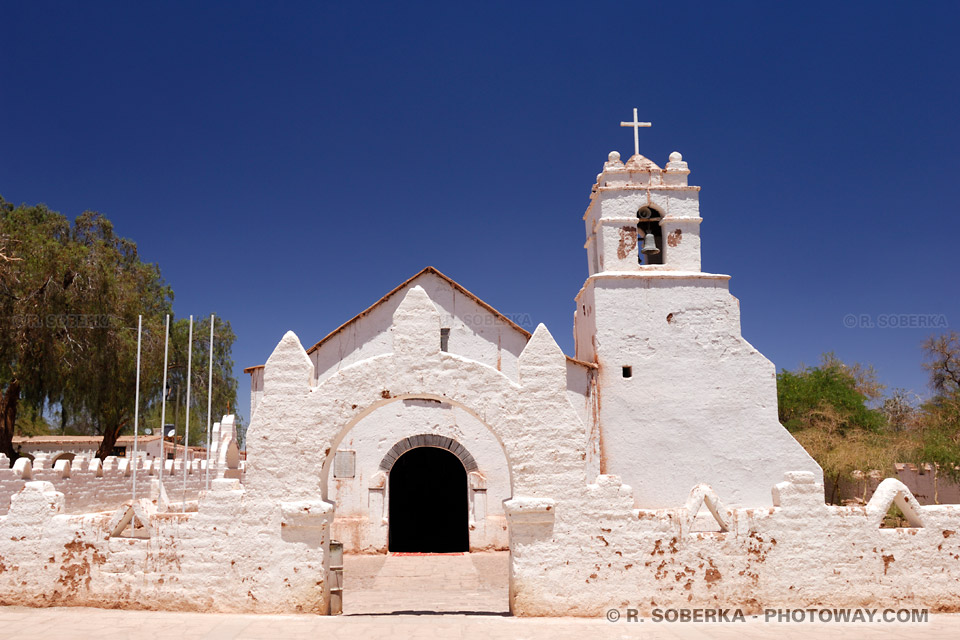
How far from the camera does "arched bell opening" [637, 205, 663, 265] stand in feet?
49.6

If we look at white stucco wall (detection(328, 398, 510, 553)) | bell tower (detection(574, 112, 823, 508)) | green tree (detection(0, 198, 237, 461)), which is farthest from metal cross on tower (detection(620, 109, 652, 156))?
green tree (detection(0, 198, 237, 461))

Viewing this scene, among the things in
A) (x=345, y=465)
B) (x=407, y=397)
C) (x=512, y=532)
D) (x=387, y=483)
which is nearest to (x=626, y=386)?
(x=387, y=483)

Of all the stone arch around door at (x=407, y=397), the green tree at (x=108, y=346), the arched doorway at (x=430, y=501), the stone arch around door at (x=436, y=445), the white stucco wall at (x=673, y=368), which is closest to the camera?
the stone arch around door at (x=407, y=397)

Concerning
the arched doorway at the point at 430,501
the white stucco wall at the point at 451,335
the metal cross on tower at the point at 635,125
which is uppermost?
the metal cross on tower at the point at 635,125

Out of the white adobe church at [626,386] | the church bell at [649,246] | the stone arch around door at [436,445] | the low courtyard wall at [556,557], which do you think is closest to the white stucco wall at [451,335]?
the white adobe church at [626,386]

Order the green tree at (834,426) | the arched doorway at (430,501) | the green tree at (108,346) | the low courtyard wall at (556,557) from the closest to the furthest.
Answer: the low courtyard wall at (556,557) → the arched doorway at (430,501) → the green tree at (834,426) → the green tree at (108,346)

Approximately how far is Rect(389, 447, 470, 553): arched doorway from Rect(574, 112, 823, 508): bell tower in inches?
150

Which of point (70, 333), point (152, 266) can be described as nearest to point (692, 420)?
point (70, 333)

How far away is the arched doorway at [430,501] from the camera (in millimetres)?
15906

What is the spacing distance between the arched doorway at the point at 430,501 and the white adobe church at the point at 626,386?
0.09m

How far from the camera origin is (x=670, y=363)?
47.2 feet

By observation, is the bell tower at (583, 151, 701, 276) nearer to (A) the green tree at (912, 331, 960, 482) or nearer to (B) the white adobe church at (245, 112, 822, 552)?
(B) the white adobe church at (245, 112, 822, 552)

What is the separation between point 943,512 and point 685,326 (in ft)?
24.6

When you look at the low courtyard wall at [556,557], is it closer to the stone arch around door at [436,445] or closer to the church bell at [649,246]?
the stone arch around door at [436,445]
